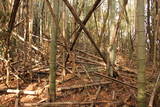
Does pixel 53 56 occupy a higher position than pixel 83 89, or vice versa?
pixel 53 56

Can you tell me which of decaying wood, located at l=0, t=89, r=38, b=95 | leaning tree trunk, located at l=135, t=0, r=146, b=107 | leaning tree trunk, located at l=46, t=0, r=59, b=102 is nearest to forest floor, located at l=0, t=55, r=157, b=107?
decaying wood, located at l=0, t=89, r=38, b=95

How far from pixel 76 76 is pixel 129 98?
111 cm

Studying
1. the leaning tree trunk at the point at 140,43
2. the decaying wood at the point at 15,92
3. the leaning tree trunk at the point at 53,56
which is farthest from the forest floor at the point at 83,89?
the leaning tree trunk at the point at 140,43

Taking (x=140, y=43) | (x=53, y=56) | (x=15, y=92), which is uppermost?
(x=140, y=43)

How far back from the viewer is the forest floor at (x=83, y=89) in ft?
9.45

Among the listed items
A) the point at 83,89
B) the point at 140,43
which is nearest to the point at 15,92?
the point at 83,89

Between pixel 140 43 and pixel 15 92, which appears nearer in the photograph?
pixel 140 43

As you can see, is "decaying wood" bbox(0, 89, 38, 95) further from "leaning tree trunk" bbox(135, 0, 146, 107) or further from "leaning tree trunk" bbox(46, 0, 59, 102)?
"leaning tree trunk" bbox(135, 0, 146, 107)

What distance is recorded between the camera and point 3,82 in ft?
12.1

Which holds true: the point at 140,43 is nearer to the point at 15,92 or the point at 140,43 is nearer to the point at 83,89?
the point at 83,89

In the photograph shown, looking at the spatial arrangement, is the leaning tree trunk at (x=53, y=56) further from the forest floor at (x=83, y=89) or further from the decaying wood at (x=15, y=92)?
the decaying wood at (x=15, y=92)

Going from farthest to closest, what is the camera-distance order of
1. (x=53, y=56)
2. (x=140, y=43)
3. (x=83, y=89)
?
(x=83, y=89) → (x=53, y=56) → (x=140, y=43)

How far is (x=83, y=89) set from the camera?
3.30 meters

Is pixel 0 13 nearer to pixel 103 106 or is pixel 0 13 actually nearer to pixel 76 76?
pixel 76 76
